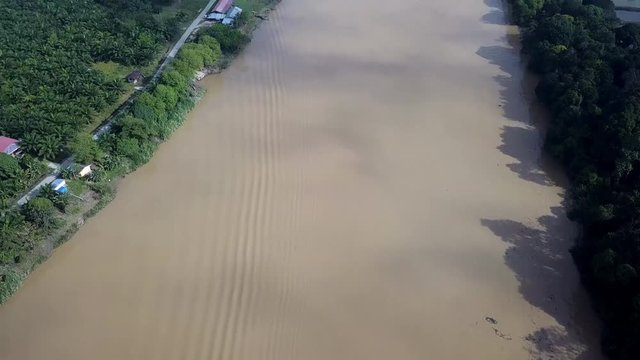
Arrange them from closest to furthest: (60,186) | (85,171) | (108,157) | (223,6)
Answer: (60,186) < (85,171) < (108,157) < (223,6)

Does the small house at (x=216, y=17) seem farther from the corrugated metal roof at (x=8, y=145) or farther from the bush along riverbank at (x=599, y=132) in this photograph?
the bush along riverbank at (x=599, y=132)

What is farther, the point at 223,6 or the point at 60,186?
the point at 223,6

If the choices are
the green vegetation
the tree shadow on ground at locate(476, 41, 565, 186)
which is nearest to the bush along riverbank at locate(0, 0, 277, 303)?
the green vegetation

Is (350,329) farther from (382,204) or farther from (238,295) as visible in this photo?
(382,204)

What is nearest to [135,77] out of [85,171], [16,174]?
[85,171]

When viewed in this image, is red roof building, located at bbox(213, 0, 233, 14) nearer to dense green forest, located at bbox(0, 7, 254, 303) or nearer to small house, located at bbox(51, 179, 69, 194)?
dense green forest, located at bbox(0, 7, 254, 303)

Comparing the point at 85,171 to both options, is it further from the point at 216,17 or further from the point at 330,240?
the point at 216,17
